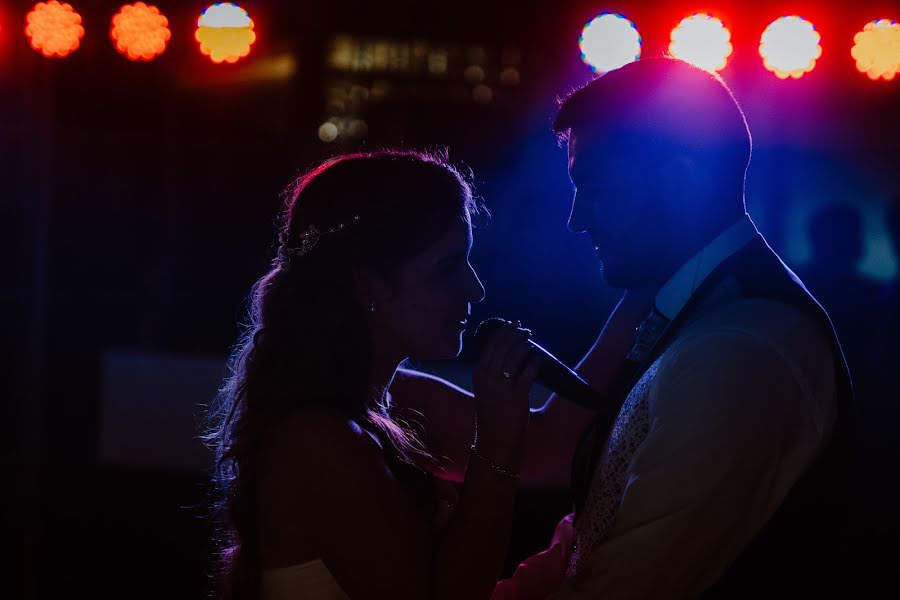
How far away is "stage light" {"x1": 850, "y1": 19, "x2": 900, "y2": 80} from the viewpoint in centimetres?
430

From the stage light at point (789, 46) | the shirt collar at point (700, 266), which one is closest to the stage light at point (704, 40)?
the stage light at point (789, 46)

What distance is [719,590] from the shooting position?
3.99 ft

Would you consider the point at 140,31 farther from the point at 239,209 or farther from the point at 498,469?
the point at 498,469

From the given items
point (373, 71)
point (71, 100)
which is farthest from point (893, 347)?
point (71, 100)

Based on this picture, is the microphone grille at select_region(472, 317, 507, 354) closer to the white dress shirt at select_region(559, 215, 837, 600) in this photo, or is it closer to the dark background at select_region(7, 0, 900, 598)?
the white dress shirt at select_region(559, 215, 837, 600)

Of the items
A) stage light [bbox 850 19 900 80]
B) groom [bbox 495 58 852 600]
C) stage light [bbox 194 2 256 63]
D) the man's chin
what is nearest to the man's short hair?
groom [bbox 495 58 852 600]

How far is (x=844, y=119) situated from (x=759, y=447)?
556cm

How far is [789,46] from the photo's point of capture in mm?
4285

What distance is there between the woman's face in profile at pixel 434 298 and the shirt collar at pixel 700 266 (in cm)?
36

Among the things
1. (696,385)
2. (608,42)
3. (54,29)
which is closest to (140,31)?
(54,29)

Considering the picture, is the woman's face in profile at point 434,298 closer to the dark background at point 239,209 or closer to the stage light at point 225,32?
the dark background at point 239,209

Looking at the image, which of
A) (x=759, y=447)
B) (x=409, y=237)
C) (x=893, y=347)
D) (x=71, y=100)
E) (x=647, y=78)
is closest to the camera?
(x=759, y=447)

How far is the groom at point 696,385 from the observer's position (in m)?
1.13

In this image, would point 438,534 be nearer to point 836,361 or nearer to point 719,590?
point 719,590
